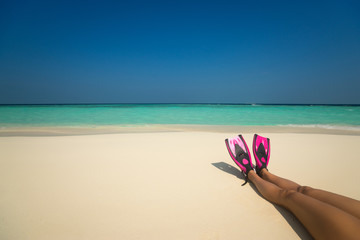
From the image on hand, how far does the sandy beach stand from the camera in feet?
3.77

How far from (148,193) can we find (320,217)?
132cm

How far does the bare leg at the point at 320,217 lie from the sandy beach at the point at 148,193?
0.39 feet

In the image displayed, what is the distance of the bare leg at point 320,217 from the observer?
839 mm

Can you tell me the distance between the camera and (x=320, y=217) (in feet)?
3.19

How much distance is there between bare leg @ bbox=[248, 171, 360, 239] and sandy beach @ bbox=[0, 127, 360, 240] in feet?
0.39

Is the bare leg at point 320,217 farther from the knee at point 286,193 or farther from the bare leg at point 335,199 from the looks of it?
the bare leg at point 335,199

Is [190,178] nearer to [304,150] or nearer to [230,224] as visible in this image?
[230,224]

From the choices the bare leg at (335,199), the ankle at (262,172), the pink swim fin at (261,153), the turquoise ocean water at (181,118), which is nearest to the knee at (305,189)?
the bare leg at (335,199)

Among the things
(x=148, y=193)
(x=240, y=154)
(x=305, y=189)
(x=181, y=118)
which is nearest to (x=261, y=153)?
(x=240, y=154)

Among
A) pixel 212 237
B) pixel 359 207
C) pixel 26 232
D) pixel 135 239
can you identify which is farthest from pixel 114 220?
pixel 359 207

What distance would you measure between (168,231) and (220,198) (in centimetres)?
63

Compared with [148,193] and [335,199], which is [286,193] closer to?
[335,199]

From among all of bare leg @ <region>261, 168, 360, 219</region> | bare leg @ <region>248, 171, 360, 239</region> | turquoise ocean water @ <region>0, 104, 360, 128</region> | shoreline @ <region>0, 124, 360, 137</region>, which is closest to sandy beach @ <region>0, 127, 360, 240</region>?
bare leg @ <region>248, 171, 360, 239</region>

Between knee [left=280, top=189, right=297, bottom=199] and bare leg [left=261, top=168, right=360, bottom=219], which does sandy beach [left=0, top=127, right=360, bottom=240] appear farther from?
bare leg [left=261, top=168, right=360, bottom=219]
